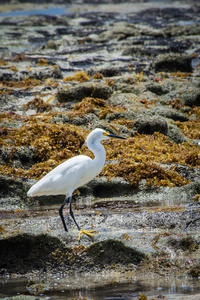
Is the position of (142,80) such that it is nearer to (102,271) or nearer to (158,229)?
(158,229)

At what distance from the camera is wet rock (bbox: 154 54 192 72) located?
15562mm

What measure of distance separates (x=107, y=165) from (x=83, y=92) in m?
4.66

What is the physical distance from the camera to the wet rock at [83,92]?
38.6 ft

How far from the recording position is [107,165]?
757 cm

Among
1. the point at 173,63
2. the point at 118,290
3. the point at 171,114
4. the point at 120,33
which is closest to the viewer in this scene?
the point at 118,290

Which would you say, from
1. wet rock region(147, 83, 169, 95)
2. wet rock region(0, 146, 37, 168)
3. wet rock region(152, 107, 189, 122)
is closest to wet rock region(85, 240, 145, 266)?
wet rock region(0, 146, 37, 168)

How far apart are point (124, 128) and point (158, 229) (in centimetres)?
474

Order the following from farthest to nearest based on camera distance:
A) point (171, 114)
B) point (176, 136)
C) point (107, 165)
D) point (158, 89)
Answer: point (158, 89)
point (171, 114)
point (176, 136)
point (107, 165)

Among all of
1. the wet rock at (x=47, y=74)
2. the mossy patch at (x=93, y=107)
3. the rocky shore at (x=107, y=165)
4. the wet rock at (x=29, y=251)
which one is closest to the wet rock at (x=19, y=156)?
the rocky shore at (x=107, y=165)

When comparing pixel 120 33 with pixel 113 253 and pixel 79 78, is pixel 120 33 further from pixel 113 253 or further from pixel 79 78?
pixel 113 253

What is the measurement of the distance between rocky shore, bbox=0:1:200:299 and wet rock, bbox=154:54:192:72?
41 mm

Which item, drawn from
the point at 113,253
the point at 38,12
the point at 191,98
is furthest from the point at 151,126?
the point at 38,12

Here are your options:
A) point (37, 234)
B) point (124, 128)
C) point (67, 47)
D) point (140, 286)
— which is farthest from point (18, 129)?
point (67, 47)

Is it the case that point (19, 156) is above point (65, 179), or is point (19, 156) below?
below
